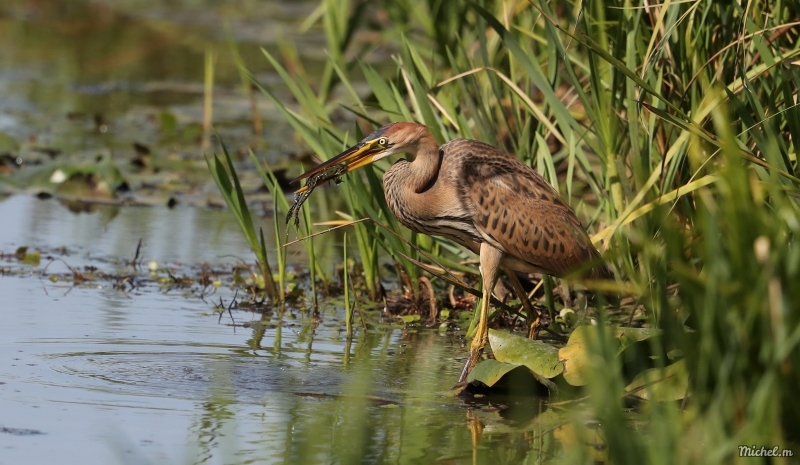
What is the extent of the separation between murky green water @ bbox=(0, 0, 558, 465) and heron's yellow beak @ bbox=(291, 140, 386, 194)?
0.76 m

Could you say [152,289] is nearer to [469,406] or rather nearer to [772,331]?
[469,406]

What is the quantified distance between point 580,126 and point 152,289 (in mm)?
2266

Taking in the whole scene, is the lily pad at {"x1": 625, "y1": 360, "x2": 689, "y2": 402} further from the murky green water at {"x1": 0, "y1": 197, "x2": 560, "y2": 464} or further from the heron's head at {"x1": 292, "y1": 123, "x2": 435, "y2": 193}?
the heron's head at {"x1": 292, "y1": 123, "x2": 435, "y2": 193}

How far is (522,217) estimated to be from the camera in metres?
5.75

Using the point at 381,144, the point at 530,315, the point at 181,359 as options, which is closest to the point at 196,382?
the point at 181,359

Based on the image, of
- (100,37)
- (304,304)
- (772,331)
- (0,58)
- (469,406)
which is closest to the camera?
(772,331)

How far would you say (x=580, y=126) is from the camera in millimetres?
6355

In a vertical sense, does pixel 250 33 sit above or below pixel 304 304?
above

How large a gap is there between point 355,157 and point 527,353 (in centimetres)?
118

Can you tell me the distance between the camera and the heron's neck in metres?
5.77

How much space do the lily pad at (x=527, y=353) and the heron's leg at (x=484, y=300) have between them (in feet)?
0.54

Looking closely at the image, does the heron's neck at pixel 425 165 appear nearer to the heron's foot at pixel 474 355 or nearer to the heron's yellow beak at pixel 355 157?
the heron's yellow beak at pixel 355 157

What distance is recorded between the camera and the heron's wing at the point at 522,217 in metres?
5.74

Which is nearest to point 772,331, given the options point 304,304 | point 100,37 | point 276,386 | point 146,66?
point 276,386
